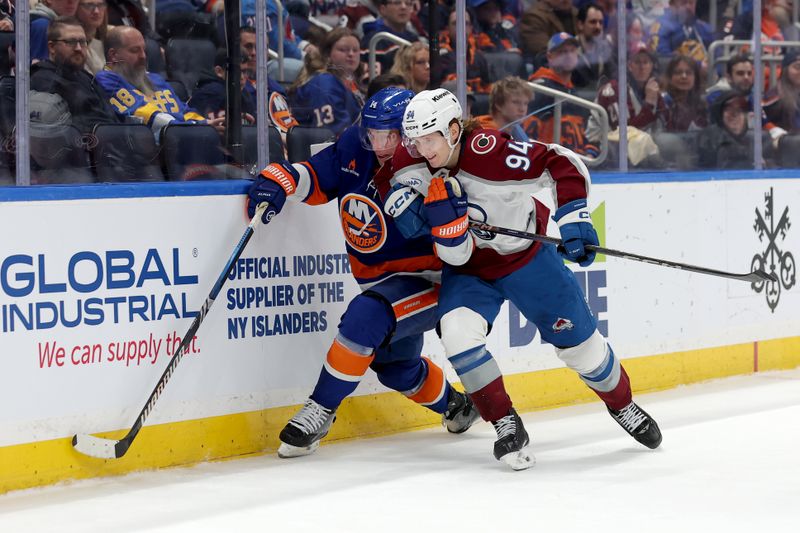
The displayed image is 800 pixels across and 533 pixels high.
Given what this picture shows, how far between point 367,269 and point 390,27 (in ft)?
3.43

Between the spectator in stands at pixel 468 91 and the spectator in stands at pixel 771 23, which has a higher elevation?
the spectator in stands at pixel 771 23

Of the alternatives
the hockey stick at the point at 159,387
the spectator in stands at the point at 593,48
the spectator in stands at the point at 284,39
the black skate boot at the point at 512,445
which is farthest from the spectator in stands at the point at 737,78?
the hockey stick at the point at 159,387

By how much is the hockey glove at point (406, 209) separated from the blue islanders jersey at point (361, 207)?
0.79 feet

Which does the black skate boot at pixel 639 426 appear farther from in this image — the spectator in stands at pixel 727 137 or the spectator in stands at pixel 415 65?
the spectator in stands at pixel 727 137

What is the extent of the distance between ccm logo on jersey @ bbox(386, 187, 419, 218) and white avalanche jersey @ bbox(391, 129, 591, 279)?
0.14 feet

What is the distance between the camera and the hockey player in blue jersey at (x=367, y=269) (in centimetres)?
394

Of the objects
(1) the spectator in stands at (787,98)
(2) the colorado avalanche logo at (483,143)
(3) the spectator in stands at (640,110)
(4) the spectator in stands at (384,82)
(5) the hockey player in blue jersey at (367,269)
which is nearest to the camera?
(2) the colorado avalanche logo at (483,143)

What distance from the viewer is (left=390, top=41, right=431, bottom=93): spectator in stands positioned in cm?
465

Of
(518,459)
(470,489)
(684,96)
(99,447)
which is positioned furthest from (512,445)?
(684,96)

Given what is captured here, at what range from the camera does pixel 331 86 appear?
4.49 metres

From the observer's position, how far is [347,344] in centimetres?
394

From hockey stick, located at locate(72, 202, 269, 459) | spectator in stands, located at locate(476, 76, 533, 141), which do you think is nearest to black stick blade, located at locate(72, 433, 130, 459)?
hockey stick, located at locate(72, 202, 269, 459)

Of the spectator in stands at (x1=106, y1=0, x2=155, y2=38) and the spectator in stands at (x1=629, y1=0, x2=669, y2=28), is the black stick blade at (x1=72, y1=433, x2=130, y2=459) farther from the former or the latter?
the spectator in stands at (x1=629, y1=0, x2=669, y2=28)

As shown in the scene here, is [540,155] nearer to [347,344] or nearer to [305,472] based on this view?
[347,344]
